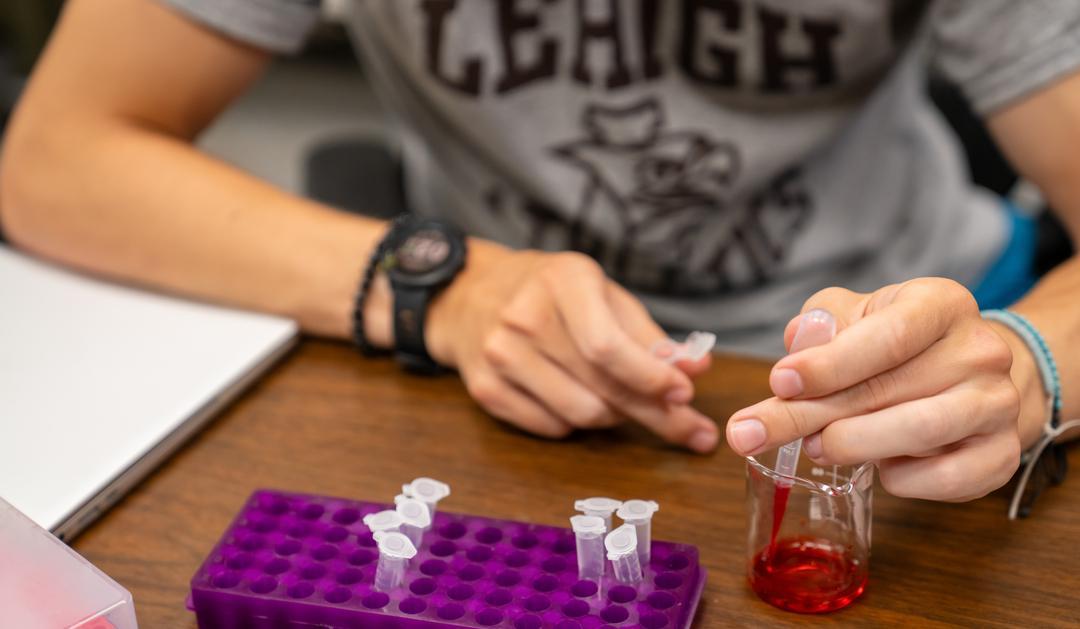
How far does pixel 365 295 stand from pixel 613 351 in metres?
0.24

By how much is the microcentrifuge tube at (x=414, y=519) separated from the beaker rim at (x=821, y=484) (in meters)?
0.18

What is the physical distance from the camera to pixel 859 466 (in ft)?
1.84

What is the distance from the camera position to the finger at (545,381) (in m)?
0.71

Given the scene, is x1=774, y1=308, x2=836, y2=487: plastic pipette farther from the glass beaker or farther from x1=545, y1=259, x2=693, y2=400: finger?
x1=545, y1=259, x2=693, y2=400: finger

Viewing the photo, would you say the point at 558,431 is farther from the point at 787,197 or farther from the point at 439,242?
the point at 787,197

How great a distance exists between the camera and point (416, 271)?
0.84 metres

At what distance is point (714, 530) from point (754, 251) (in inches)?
20.2

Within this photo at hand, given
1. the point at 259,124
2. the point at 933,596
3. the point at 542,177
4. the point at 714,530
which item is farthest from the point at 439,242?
the point at 259,124

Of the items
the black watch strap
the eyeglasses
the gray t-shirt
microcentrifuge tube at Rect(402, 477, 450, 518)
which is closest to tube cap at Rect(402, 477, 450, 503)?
microcentrifuge tube at Rect(402, 477, 450, 518)

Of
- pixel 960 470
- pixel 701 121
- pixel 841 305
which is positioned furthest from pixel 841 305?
pixel 701 121

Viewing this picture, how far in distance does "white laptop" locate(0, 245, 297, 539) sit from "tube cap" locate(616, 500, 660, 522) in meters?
0.32

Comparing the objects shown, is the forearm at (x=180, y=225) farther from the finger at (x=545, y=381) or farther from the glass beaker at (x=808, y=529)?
the glass beaker at (x=808, y=529)

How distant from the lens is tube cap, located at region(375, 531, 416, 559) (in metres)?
0.53

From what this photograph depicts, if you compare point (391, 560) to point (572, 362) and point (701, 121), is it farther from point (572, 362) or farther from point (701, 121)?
point (701, 121)
